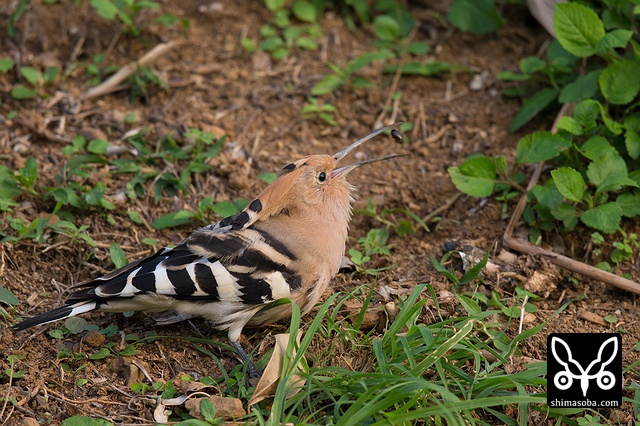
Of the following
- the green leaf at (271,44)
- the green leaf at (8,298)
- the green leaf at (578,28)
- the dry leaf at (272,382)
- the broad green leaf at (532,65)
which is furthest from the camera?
the green leaf at (271,44)

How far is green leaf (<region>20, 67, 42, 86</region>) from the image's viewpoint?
4.90 m

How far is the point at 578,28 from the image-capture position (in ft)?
13.6

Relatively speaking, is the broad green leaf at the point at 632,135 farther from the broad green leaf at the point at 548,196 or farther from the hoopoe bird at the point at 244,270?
the hoopoe bird at the point at 244,270

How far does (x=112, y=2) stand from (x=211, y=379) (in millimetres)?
2999

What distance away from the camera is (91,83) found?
5031mm

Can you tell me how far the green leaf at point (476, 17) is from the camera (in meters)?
5.27

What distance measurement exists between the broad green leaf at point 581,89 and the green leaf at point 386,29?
1455 millimetres

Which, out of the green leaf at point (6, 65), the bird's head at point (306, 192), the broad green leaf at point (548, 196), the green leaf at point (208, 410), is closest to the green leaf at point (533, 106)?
the broad green leaf at point (548, 196)

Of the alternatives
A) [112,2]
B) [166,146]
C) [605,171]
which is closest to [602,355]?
[605,171]

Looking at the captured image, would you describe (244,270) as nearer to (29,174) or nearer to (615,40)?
(29,174)

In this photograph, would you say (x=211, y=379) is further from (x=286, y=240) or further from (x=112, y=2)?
(x=112, y=2)

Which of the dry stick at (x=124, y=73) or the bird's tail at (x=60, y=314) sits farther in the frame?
the dry stick at (x=124, y=73)

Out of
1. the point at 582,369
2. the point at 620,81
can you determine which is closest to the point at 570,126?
the point at 620,81

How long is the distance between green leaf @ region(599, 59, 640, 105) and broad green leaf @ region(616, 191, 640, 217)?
0.51 metres
